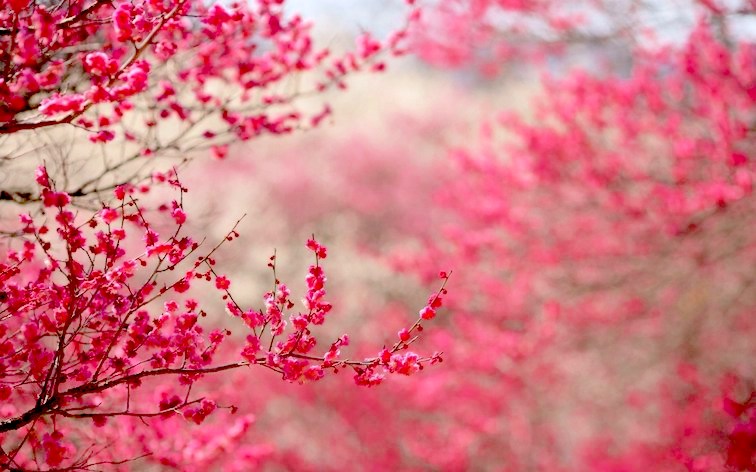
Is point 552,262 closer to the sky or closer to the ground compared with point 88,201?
closer to the ground

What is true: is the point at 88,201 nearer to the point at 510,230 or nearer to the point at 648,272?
the point at 648,272

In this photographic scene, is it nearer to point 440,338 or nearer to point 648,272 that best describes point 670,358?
point 440,338

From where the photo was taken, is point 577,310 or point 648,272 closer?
point 648,272

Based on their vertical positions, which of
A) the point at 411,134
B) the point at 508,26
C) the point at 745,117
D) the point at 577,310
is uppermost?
the point at 411,134

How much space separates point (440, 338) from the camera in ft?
32.6

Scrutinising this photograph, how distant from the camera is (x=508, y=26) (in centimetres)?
657

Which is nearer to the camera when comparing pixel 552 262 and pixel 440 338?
pixel 552 262

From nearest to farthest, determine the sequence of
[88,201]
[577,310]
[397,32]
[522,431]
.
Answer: [88,201] < [397,32] < [577,310] < [522,431]

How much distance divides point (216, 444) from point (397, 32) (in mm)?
2663

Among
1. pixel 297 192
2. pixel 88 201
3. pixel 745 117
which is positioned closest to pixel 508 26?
pixel 745 117

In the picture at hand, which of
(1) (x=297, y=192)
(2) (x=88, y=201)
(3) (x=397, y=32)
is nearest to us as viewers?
(2) (x=88, y=201)

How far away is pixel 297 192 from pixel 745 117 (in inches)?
439

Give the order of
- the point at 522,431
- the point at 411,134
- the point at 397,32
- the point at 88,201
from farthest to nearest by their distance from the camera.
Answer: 1. the point at 411,134
2. the point at 522,431
3. the point at 397,32
4. the point at 88,201

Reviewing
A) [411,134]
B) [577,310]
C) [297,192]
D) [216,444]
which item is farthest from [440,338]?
[411,134]
